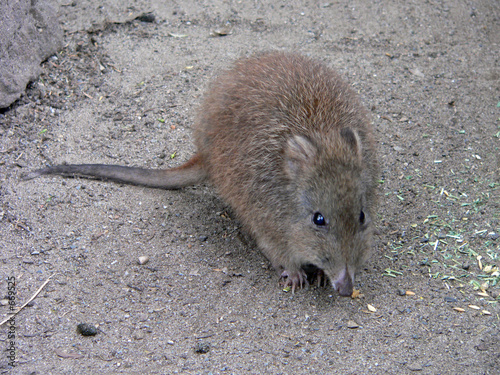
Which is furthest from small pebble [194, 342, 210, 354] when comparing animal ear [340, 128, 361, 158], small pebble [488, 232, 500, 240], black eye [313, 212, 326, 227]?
small pebble [488, 232, 500, 240]

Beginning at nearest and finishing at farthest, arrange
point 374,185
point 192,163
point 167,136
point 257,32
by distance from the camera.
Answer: point 374,185 < point 192,163 < point 167,136 < point 257,32

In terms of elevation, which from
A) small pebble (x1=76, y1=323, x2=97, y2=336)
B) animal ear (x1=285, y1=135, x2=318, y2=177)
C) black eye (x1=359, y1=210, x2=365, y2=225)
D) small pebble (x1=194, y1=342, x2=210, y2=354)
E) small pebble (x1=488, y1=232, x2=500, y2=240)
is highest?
animal ear (x1=285, y1=135, x2=318, y2=177)

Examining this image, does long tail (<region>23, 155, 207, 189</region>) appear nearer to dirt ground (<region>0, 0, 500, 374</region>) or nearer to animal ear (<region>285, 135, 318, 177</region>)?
dirt ground (<region>0, 0, 500, 374</region>)

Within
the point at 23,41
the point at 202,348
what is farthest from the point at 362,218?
the point at 23,41

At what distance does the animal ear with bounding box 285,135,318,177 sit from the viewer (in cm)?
454

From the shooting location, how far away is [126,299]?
4.75 metres

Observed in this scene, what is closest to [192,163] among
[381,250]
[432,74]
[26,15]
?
[381,250]

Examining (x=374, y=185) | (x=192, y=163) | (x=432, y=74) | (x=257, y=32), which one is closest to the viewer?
(x=374, y=185)

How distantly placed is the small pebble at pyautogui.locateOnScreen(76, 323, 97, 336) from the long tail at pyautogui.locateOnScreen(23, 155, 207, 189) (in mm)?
1863

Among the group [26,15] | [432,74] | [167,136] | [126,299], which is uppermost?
[26,15]

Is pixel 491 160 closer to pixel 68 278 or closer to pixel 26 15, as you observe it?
pixel 68 278

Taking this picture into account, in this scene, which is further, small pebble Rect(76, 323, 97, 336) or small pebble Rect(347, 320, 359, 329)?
small pebble Rect(347, 320, 359, 329)

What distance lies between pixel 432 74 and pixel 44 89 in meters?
5.11

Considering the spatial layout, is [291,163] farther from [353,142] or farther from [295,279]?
[295,279]
